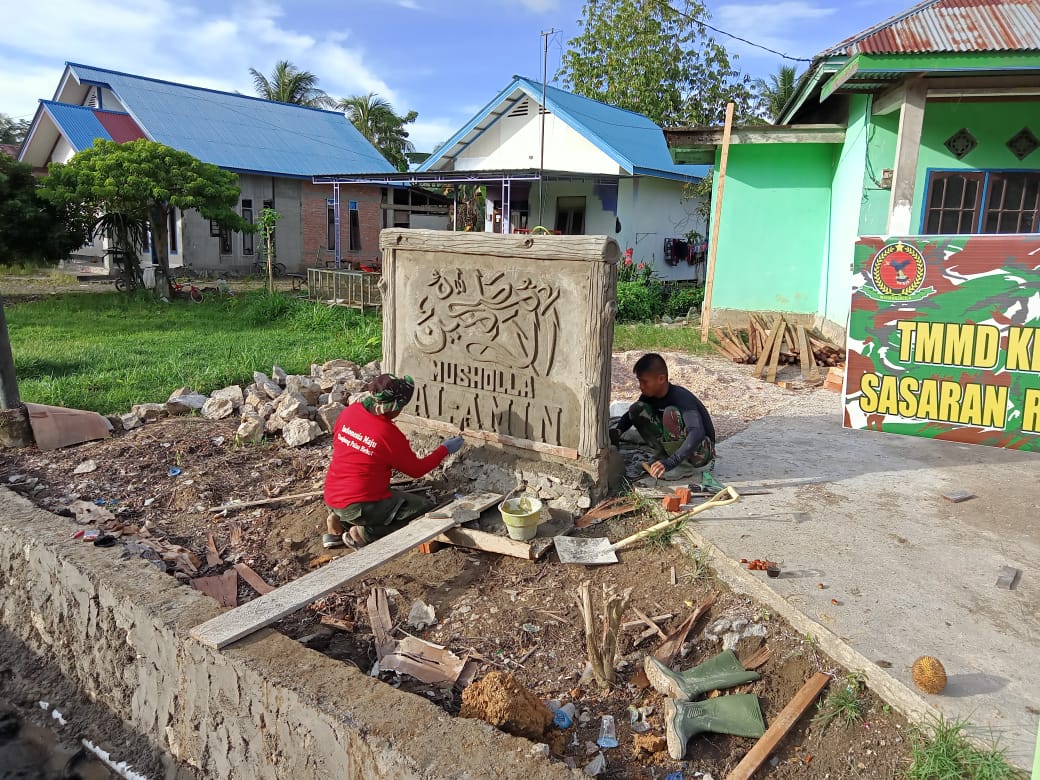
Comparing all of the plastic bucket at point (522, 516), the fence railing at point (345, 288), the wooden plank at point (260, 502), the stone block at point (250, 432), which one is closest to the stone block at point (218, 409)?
the stone block at point (250, 432)

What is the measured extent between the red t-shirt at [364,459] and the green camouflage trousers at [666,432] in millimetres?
1602

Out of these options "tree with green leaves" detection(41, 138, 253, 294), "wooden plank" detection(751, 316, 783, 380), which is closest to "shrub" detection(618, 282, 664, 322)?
"wooden plank" detection(751, 316, 783, 380)

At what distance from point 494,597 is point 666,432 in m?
1.84

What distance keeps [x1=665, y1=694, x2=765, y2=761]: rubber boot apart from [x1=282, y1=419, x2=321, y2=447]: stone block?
4144mm

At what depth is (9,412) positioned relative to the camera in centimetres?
611

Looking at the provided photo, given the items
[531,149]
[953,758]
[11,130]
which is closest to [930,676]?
[953,758]

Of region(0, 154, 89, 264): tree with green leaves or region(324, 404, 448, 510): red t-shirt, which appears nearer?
region(324, 404, 448, 510): red t-shirt

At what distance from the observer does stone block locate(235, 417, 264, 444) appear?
20.5 feet

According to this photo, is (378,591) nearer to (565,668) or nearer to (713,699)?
(565,668)

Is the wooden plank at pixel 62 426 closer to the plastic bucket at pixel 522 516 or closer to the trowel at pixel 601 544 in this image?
the plastic bucket at pixel 522 516

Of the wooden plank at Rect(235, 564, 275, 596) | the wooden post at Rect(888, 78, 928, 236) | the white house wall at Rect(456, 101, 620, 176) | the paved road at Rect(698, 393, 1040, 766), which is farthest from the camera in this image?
the white house wall at Rect(456, 101, 620, 176)

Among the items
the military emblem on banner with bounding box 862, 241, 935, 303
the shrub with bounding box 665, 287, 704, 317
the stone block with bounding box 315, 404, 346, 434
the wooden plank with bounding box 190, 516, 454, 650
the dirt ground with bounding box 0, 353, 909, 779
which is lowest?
the dirt ground with bounding box 0, 353, 909, 779

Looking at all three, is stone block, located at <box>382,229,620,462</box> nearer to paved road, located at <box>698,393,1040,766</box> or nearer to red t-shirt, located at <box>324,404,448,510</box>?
red t-shirt, located at <box>324,404,448,510</box>

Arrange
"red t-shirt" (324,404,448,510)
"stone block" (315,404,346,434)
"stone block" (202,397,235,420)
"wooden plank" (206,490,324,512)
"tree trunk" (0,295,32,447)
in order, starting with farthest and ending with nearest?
"stone block" (202,397,235,420) → "stone block" (315,404,346,434) → "tree trunk" (0,295,32,447) → "wooden plank" (206,490,324,512) → "red t-shirt" (324,404,448,510)
